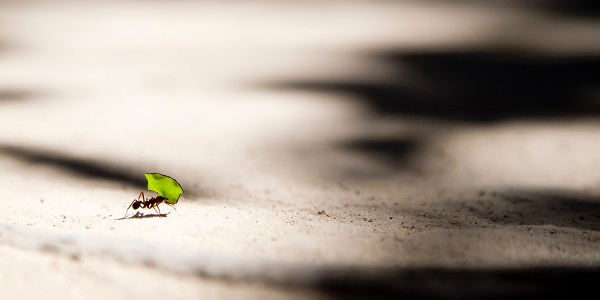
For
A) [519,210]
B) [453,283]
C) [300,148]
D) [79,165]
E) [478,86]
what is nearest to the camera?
[453,283]

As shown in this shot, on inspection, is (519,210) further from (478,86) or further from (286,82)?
(286,82)

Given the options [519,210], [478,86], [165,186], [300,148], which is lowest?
[165,186]

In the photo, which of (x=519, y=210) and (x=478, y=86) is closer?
(x=519, y=210)

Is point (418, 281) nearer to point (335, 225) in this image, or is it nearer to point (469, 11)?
point (335, 225)

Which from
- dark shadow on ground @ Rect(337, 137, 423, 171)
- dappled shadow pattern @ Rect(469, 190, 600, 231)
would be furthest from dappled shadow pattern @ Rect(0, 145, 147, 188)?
dappled shadow pattern @ Rect(469, 190, 600, 231)

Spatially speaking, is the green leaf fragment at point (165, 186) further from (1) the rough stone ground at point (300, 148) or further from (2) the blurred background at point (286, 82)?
(2) the blurred background at point (286, 82)

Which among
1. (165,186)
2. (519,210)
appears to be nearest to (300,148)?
(519,210)
